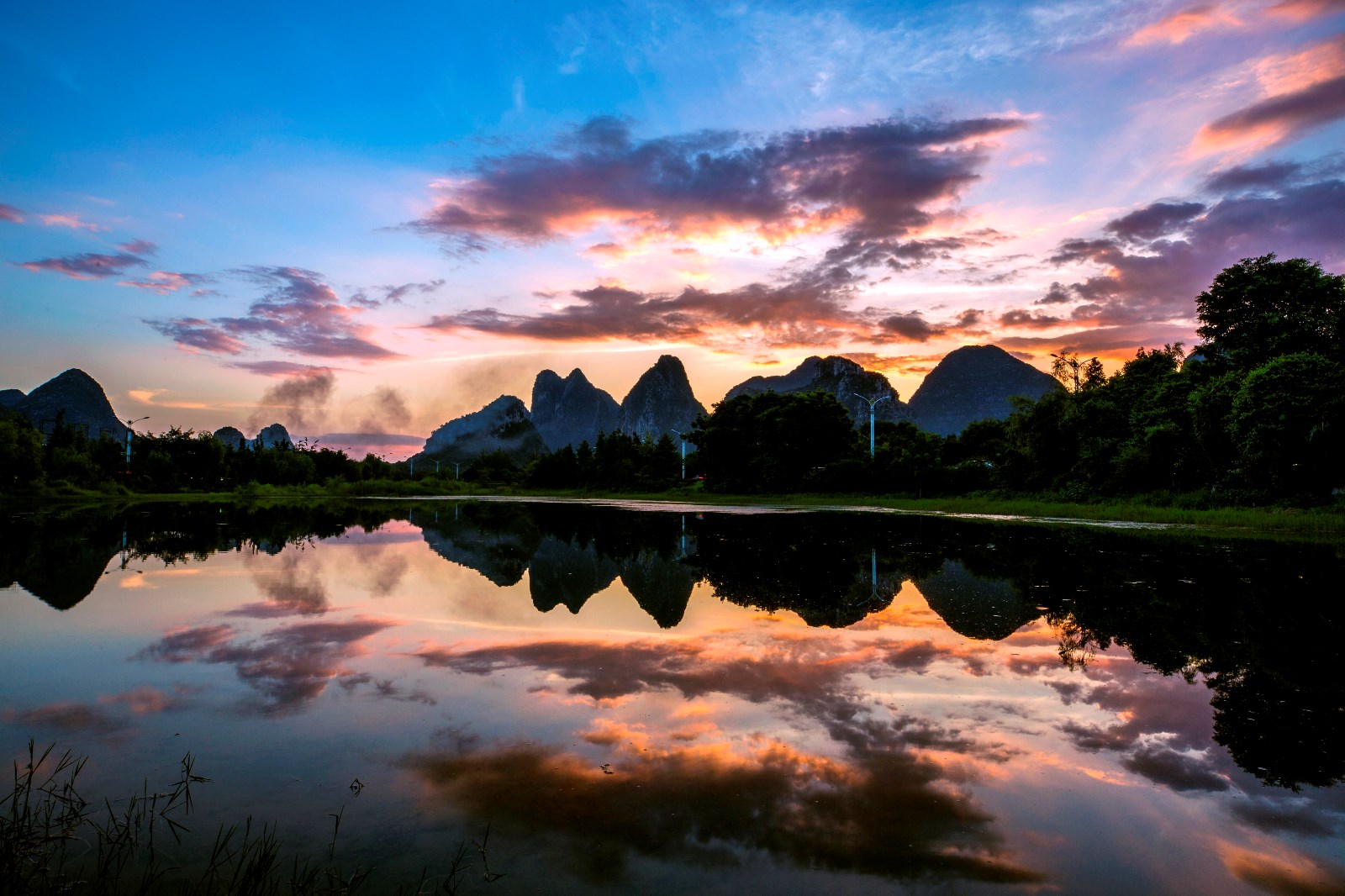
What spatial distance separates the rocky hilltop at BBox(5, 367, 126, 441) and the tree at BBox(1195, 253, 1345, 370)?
20741 centimetres

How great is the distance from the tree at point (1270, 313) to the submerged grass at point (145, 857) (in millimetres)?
39592

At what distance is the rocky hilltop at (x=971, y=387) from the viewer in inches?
6959

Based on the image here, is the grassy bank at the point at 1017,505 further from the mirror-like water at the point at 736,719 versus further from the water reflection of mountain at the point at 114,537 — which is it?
the water reflection of mountain at the point at 114,537

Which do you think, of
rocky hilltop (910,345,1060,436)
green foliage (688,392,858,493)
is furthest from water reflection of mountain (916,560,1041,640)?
rocky hilltop (910,345,1060,436)

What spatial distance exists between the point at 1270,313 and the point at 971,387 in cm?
16039

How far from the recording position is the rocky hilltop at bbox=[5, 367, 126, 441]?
171250 millimetres

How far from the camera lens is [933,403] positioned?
192 metres

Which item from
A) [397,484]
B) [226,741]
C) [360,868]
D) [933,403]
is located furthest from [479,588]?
[933,403]

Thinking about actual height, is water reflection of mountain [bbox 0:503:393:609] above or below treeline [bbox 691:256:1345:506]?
below

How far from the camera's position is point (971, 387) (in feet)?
612

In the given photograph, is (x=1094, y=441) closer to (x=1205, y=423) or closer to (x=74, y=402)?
(x=1205, y=423)

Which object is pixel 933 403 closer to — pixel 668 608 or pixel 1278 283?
pixel 1278 283

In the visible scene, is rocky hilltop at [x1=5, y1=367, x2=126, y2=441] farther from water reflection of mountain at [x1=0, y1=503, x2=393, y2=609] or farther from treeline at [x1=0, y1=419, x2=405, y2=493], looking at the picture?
water reflection of mountain at [x1=0, y1=503, x2=393, y2=609]

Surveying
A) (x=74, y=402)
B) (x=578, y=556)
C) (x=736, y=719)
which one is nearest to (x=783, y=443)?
(x=578, y=556)
